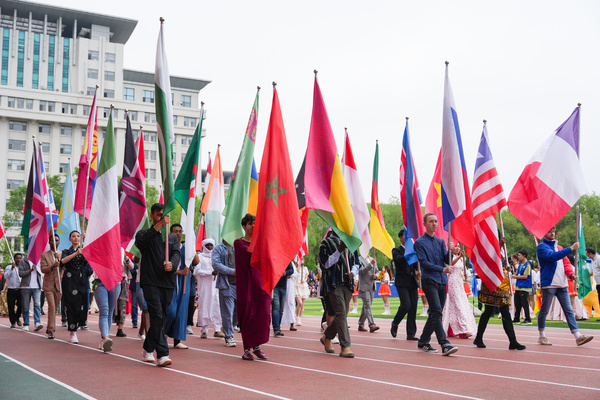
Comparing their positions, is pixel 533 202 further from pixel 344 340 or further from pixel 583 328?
pixel 583 328

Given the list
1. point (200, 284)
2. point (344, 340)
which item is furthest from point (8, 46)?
point (344, 340)

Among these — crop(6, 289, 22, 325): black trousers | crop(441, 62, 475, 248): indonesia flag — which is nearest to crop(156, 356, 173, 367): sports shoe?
crop(441, 62, 475, 248): indonesia flag

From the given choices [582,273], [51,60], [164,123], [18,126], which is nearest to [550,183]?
[164,123]

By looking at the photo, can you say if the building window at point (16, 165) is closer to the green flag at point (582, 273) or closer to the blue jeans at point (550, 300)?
the green flag at point (582, 273)

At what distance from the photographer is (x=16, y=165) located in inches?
3469

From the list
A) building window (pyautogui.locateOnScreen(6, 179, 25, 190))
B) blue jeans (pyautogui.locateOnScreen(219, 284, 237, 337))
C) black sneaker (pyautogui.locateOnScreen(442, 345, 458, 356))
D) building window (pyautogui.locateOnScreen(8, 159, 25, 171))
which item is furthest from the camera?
building window (pyautogui.locateOnScreen(8, 159, 25, 171))

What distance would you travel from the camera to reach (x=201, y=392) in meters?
6.88

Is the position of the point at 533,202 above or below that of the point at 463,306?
above

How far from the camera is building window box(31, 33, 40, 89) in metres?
90.1

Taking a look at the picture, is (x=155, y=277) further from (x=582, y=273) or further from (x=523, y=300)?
(x=582, y=273)

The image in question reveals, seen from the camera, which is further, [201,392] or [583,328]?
[583,328]

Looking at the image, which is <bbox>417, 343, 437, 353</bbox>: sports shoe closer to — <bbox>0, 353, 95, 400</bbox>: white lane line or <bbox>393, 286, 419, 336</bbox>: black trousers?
<bbox>393, 286, 419, 336</bbox>: black trousers

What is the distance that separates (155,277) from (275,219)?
1976 millimetres

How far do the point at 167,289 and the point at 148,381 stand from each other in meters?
2.05
